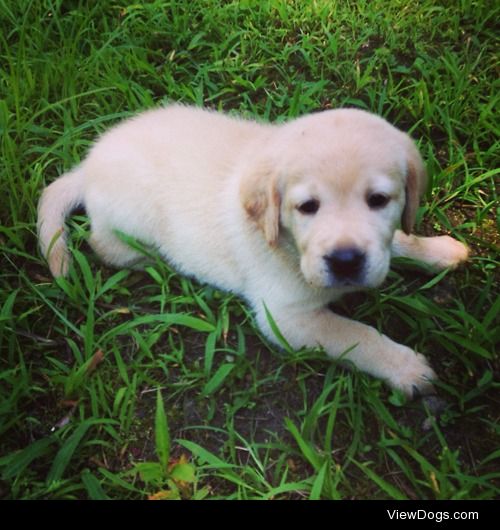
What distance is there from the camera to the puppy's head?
2.42 m

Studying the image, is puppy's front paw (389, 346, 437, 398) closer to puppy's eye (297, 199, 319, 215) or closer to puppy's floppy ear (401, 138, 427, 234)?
puppy's floppy ear (401, 138, 427, 234)

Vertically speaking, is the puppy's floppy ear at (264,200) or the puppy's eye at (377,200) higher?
the puppy's eye at (377,200)

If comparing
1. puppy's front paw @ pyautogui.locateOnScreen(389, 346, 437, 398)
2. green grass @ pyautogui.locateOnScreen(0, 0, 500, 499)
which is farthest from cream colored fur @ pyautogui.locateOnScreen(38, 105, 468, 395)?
green grass @ pyautogui.locateOnScreen(0, 0, 500, 499)

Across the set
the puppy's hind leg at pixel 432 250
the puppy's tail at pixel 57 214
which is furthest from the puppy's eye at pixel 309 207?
the puppy's tail at pixel 57 214

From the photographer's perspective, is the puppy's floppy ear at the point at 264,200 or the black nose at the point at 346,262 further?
the puppy's floppy ear at the point at 264,200

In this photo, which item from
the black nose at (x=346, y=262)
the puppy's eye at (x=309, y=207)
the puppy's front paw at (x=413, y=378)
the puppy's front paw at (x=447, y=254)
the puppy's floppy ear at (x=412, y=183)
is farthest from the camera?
the puppy's front paw at (x=447, y=254)

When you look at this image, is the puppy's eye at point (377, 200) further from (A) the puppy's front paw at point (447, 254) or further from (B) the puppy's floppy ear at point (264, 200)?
(A) the puppy's front paw at point (447, 254)

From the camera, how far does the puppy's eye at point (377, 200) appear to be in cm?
249

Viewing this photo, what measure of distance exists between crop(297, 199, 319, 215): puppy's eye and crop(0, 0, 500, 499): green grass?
2.35 feet

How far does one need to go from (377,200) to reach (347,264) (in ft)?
1.00

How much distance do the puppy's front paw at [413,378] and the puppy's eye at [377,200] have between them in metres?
0.72

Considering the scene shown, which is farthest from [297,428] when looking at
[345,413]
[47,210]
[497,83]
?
[497,83]

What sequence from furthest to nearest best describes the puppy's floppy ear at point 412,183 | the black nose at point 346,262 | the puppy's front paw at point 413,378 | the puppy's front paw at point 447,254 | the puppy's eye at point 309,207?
the puppy's front paw at point 447,254
the puppy's front paw at point 413,378
the puppy's floppy ear at point 412,183
the puppy's eye at point 309,207
the black nose at point 346,262

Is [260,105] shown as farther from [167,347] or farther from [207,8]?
[167,347]
